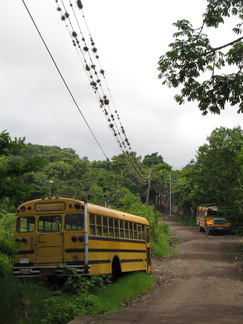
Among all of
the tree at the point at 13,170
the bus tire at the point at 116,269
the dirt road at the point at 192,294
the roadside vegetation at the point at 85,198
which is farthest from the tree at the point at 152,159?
the tree at the point at 13,170

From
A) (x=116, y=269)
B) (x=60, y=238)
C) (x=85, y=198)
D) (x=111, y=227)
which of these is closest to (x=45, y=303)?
(x=60, y=238)

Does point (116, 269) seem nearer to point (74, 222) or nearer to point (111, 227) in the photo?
point (111, 227)

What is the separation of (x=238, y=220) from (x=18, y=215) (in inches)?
636

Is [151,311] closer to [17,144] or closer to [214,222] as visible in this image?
[17,144]

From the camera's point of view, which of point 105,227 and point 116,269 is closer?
point 105,227

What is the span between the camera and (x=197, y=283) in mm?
17906

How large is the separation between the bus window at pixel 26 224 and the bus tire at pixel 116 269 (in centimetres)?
351

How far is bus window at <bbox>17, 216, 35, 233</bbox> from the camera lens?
12.9 meters

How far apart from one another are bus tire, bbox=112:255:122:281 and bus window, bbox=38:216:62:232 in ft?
10.4

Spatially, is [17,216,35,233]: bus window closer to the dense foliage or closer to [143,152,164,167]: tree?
the dense foliage

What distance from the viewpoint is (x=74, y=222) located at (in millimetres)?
A: 12594

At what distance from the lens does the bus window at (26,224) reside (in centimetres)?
1293

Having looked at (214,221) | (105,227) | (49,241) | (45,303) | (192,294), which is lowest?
(192,294)

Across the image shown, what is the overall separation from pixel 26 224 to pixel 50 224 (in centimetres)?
79
